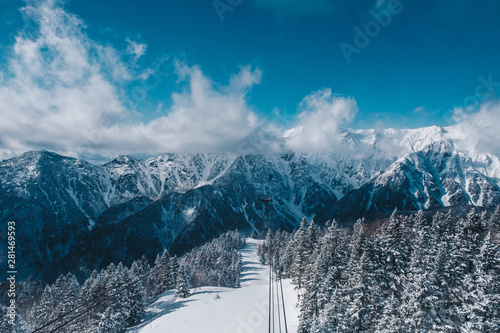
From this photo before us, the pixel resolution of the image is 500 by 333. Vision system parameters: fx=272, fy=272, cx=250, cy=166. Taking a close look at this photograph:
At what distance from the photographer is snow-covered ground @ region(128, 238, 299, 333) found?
44144mm

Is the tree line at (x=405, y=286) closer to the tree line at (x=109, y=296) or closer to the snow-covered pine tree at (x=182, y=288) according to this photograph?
the tree line at (x=109, y=296)

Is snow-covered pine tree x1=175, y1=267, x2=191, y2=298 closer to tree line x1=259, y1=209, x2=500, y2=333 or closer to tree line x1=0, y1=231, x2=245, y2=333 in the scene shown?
tree line x1=0, y1=231, x2=245, y2=333

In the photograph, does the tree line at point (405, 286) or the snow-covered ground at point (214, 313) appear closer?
the tree line at point (405, 286)

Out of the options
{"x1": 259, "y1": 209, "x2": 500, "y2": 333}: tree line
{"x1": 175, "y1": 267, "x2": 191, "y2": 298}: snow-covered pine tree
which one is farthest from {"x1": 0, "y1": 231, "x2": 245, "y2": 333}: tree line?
{"x1": 259, "y1": 209, "x2": 500, "y2": 333}: tree line

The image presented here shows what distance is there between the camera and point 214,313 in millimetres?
50531

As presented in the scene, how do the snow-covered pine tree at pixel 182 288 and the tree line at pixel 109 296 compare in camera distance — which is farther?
the snow-covered pine tree at pixel 182 288

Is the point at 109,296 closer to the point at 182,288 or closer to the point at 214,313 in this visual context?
the point at 214,313

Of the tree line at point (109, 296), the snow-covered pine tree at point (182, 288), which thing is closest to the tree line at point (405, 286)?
the tree line at point (109, 296)

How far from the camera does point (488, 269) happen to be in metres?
27.2

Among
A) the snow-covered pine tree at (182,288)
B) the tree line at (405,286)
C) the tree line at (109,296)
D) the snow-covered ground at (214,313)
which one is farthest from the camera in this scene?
the snow-covered pine tree at (182,288)

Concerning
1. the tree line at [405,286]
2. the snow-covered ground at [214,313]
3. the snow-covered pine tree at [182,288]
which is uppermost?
the tree line at [405,286]

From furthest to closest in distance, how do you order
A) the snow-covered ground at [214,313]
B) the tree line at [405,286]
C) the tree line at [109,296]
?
the tree line at [109,296], the snow-covered ground at [214,313], the tree line at [405,286]

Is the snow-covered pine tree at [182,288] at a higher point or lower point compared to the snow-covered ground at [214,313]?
higher

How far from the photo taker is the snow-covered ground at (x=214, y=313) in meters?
44.1
